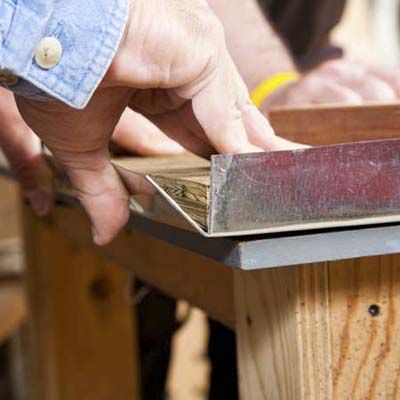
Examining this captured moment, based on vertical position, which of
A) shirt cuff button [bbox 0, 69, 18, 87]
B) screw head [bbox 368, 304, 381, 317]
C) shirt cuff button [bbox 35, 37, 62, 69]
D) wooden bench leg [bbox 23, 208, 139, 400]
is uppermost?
shirt cuff button [bbox 35, 37, 62, 69]

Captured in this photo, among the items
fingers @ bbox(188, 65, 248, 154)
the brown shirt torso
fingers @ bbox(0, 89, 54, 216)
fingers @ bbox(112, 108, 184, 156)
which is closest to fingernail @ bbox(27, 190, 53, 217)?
fingers @ bbox(0, 89, 54, 216)

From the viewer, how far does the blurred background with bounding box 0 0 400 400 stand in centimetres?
183

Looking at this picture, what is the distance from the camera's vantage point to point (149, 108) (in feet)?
1.99

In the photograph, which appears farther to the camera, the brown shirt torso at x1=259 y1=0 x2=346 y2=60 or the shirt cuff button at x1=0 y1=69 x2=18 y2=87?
the brown shirt torso at x1=259 y1=0 x2=346 y2=60

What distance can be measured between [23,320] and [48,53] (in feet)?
4.92

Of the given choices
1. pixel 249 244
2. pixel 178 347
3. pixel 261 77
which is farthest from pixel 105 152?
pixel 178 347

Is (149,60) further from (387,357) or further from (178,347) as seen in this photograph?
(178,347)

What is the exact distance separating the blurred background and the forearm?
37cm

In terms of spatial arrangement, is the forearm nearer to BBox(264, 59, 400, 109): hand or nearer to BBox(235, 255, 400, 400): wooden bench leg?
BBox(264, 59, 400, 109): hand

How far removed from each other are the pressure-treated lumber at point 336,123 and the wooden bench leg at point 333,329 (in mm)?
112

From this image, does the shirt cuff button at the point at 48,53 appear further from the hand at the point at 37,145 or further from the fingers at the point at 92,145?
the hand at the point at 37,145

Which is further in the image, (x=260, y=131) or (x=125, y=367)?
(x=125, y=367)

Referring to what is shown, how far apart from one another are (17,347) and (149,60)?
180 cm

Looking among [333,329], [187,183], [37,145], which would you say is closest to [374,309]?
[333,329]
